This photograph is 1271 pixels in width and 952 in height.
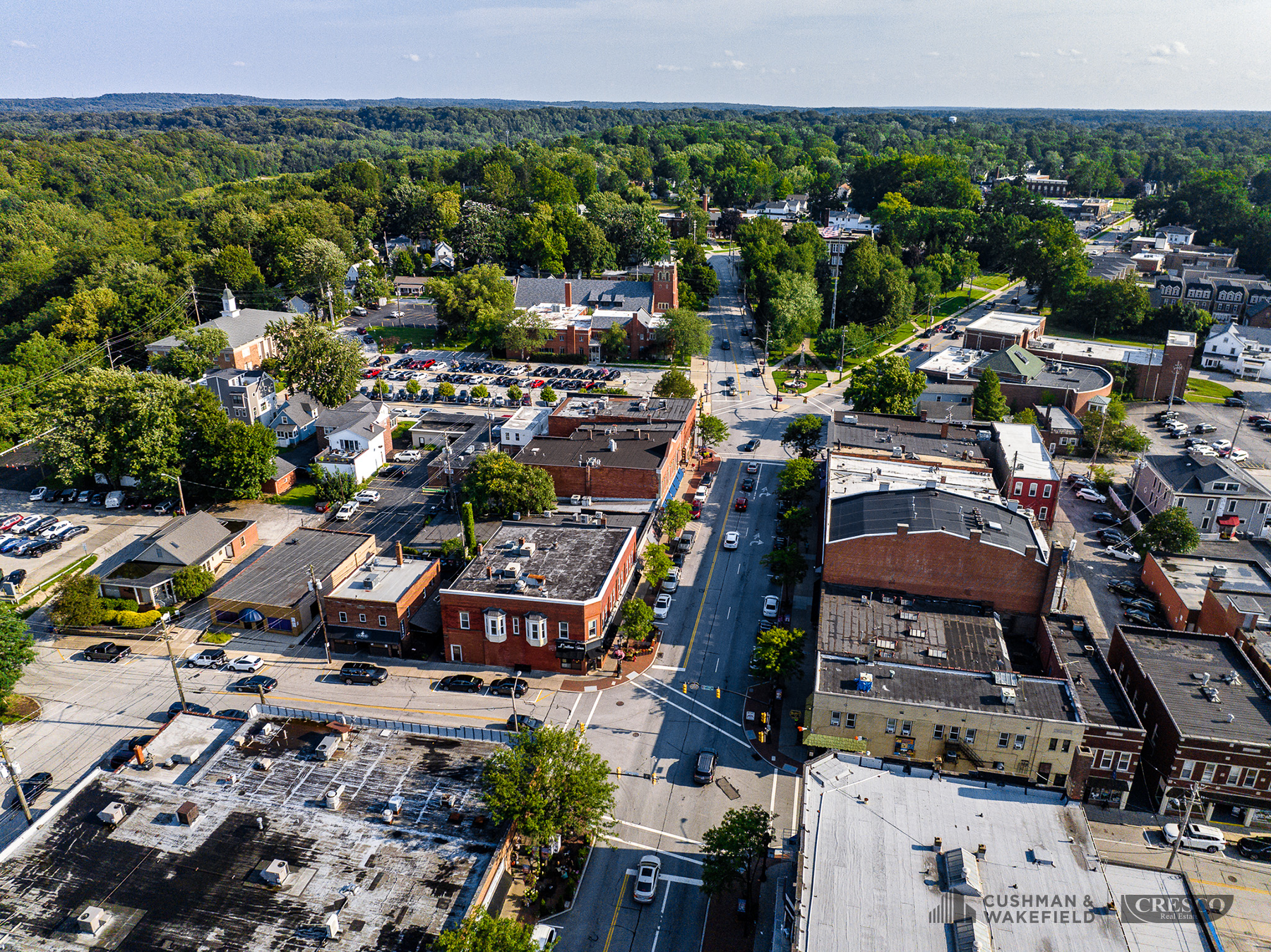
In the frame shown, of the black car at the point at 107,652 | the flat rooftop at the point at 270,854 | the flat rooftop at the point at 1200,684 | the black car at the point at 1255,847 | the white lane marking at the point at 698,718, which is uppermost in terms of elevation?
the flat rooftop at the point at 1200,684

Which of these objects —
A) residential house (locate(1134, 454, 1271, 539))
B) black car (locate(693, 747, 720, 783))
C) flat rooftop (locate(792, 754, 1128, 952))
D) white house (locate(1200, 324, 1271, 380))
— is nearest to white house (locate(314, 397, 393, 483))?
black car (locate(693, 747, 720, 783))

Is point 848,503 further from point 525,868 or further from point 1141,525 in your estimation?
point 525,868

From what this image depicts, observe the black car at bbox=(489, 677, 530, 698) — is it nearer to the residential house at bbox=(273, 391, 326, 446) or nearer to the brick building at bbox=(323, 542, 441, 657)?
the brick building at bbox=(323, 542, 441, 657)

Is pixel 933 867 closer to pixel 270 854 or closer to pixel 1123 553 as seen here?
pixel 270 854

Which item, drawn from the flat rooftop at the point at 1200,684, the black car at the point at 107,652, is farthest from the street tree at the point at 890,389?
the black car at the point at 107,652

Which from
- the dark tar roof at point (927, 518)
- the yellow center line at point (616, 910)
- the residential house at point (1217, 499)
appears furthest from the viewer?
the residential house at point (1217, 499)

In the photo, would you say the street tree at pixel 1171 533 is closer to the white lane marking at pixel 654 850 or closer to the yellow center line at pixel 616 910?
the white lane marking at pixel 654 850

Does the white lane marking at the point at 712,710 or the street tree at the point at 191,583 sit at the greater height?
the street tree at the point at 191,583
